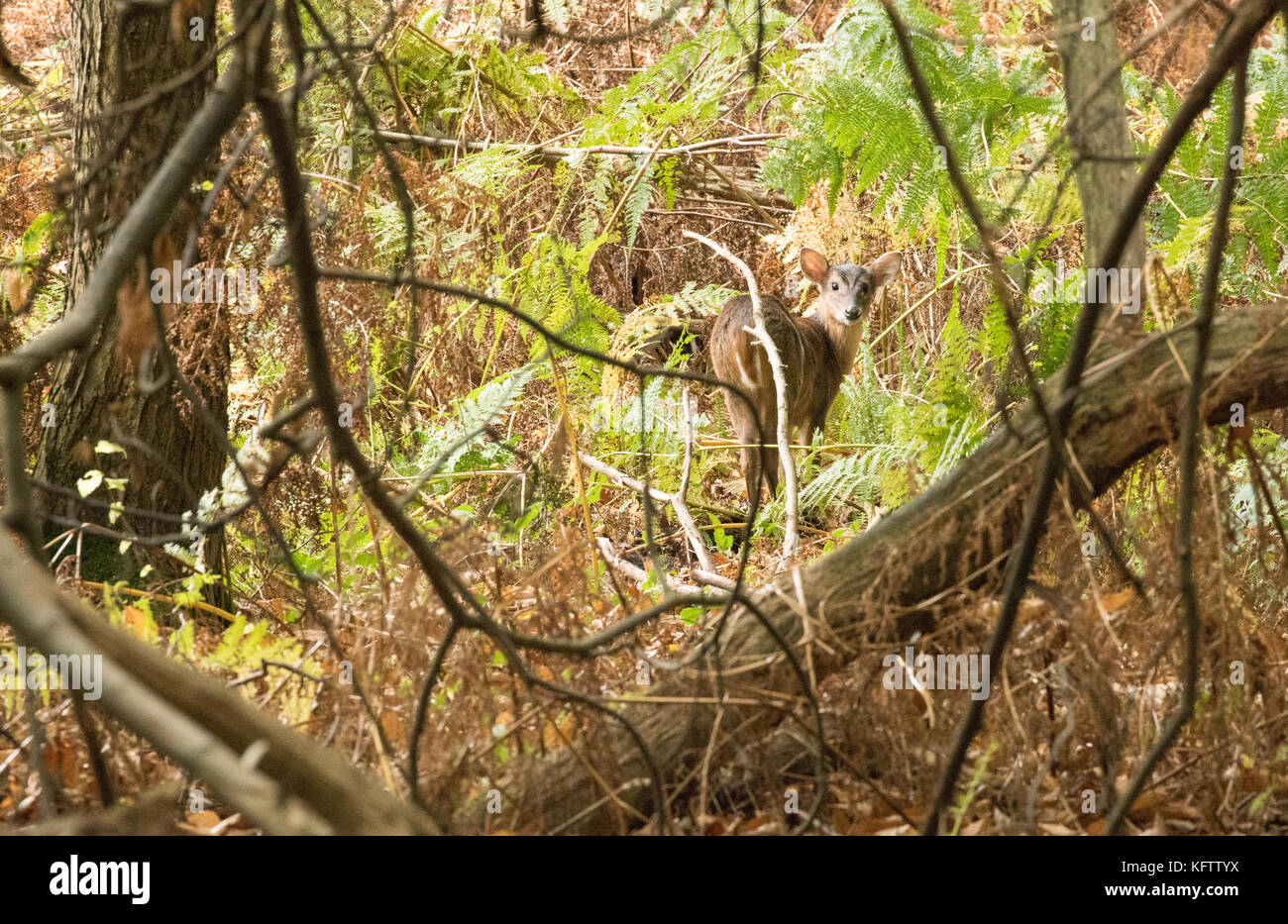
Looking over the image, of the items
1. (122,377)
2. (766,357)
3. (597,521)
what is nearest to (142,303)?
(122,377)

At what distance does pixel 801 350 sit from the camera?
26.3 feet

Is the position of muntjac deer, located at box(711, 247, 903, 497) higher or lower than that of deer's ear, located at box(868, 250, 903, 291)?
lower

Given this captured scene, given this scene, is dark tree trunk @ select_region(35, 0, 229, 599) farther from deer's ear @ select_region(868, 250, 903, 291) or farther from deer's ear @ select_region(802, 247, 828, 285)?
deer's ear @ select_region(868, 250, 903, 291)

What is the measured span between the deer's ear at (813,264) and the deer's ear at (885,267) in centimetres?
33

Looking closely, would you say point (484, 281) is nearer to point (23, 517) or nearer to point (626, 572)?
point (626, 572)

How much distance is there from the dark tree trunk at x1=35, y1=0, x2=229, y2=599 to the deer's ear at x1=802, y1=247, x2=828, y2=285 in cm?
457

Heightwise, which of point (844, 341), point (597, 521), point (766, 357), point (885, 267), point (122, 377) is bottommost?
point (597, 521)

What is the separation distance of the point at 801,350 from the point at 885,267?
83cm

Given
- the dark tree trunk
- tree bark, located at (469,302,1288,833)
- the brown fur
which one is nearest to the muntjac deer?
the dark tree trunk

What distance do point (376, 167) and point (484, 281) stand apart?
3.71 feet

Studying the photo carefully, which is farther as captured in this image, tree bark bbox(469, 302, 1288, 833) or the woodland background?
tree bark bbox(469, 302, 1288, 833)

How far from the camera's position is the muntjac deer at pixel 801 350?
305 inches

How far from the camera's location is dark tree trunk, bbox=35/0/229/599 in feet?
14.1

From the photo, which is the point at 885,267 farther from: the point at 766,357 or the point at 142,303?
the point at 142,303
